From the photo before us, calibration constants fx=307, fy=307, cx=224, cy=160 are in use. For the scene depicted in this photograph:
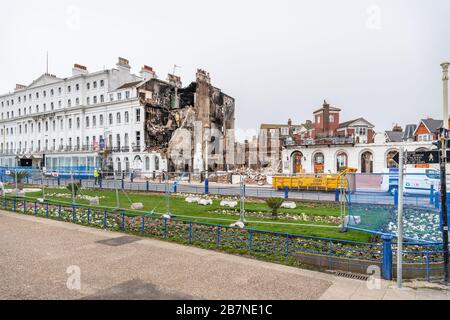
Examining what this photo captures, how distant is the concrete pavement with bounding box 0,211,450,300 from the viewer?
6.92 metres

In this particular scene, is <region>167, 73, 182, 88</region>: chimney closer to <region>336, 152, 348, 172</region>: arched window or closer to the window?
the window

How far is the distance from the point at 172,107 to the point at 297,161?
22331 millimetres

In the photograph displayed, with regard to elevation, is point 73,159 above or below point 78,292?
above

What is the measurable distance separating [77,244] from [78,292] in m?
4.60

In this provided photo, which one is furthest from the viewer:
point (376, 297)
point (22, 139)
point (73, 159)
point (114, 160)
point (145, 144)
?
point (22, 139)

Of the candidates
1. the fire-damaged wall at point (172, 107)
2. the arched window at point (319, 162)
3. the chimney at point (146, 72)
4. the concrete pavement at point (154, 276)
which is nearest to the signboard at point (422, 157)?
the concrete pavement at point (154, 276)

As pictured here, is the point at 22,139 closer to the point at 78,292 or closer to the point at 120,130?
the point at 120,130

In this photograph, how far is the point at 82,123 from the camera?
55500mm

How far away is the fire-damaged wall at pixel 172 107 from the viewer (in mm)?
48344

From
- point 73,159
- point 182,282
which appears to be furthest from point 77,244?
point 73,159

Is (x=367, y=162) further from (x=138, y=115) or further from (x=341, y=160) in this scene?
(x=138, y=115)

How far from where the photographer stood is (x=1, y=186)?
24875 mm
